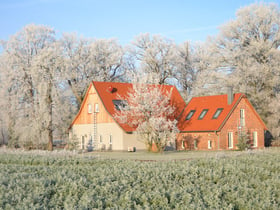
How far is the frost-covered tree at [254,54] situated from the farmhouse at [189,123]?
2.51m

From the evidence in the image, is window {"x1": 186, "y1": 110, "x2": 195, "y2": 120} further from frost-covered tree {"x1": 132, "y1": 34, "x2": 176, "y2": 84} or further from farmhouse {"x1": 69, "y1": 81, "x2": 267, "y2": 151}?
frost-covered tree {"x1": 132, "y1": 34, "x2": 176, "y2": 84}

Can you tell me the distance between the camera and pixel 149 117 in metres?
42.1

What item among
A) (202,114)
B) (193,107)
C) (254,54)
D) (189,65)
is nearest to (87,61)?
(189,65)

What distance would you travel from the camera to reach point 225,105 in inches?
1732

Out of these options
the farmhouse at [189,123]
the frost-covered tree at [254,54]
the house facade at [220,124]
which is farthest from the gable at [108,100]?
the frost-covered tree at [254,54]

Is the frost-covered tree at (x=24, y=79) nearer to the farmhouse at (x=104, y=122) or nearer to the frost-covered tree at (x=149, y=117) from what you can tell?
the farmhouse at (x=104, y=122)

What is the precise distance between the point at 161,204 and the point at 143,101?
103 ft

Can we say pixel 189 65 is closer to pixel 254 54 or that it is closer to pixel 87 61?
pixel 87 61

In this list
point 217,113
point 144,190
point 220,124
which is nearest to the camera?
point 144,190

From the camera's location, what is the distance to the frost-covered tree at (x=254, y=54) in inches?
1785

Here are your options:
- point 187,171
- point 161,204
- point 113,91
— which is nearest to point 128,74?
point 113,91

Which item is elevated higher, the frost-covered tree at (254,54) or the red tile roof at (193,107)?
the frost-covered tree at (254,54)

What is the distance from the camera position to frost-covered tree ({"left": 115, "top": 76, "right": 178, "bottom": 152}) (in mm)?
40469

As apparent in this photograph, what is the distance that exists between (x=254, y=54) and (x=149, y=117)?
13367 mm
